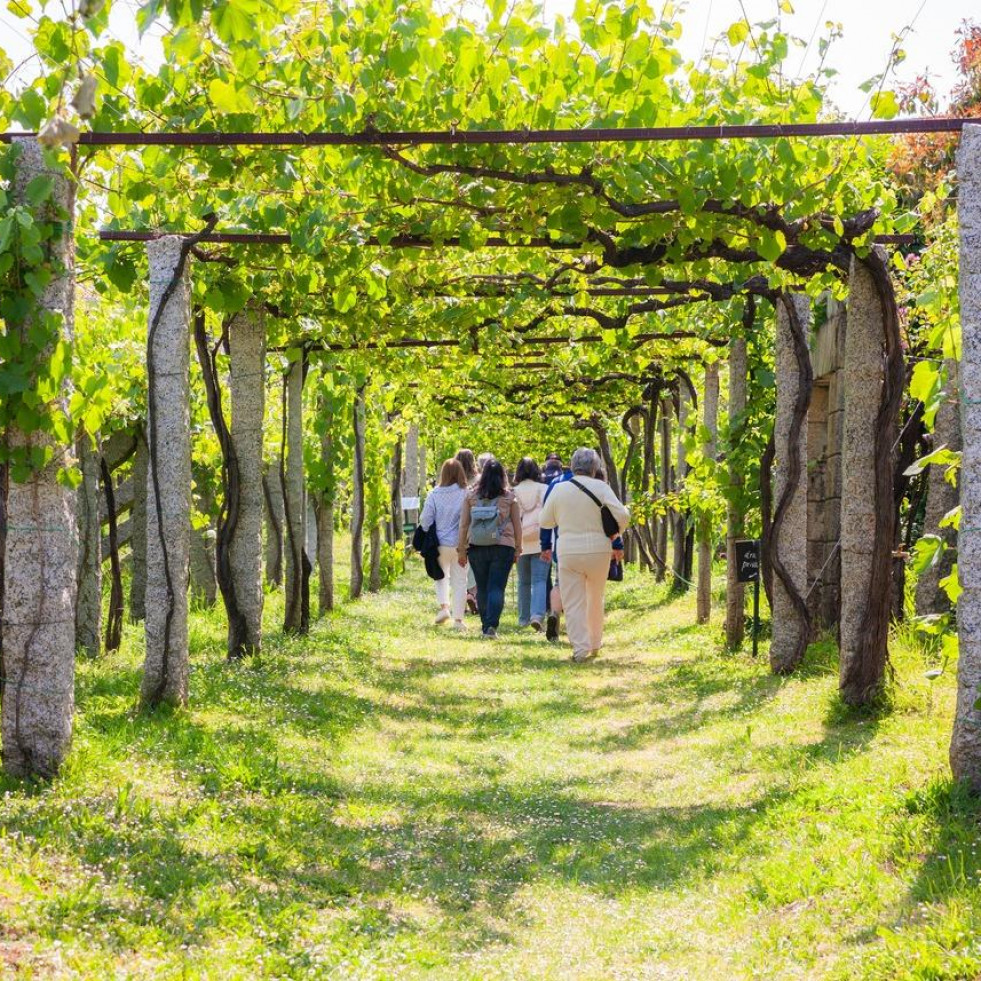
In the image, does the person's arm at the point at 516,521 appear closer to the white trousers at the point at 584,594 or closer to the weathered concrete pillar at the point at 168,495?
the white trousers at the point at 584,594

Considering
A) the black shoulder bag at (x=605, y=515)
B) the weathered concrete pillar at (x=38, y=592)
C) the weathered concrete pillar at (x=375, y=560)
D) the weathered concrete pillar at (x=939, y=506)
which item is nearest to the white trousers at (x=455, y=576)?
the black shoulder bag at (x=605, y=515)

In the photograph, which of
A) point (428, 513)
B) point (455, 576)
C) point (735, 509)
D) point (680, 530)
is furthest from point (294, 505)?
point (680, 530)

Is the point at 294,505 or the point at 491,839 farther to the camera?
the point at 294,505

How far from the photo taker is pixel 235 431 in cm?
939

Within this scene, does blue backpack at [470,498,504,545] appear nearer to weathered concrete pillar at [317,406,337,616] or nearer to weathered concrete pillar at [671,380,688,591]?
weathered concrete pillar at [317,406,337,616]

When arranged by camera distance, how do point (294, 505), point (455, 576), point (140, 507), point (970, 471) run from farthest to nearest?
point (455, 576)
point (294, 505)
point (140, 507)
point (970, 471)

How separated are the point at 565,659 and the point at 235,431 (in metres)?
3.47

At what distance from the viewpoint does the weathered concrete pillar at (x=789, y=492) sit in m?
8.90

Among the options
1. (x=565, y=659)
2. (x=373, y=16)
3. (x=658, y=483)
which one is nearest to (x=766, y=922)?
(x=373, y=16)

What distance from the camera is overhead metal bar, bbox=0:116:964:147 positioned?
16.4 feet

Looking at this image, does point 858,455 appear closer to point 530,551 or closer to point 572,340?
point 572,340

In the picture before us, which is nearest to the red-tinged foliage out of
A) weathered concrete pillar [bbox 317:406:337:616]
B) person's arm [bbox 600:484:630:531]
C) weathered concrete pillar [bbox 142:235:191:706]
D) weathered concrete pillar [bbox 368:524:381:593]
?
person's arm [bbox 600:484:630:531]

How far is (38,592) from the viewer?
5180 millimetres

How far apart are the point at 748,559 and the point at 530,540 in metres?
3.70
